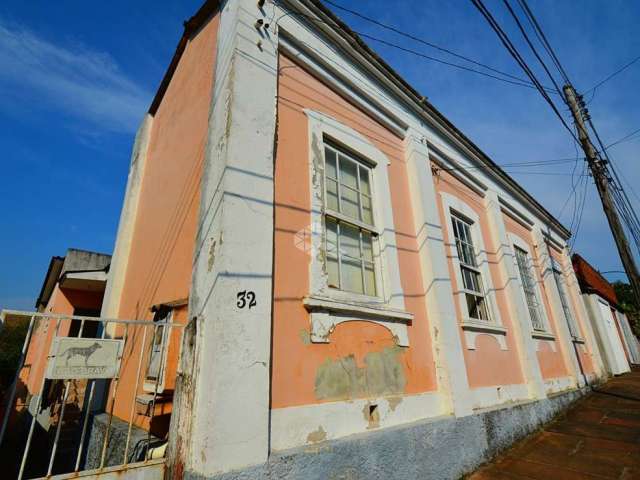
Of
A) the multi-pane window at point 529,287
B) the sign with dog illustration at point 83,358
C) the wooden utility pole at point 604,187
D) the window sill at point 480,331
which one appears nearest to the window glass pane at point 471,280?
the window sill at point 480,331

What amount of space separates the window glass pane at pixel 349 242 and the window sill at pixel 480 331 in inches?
90.3

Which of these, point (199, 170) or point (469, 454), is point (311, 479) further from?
point (199, 170)

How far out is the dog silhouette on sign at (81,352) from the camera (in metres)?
2.30

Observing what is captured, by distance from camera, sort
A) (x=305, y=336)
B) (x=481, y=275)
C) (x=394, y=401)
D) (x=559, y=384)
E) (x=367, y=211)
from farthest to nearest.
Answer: (x=559, y=384) < (x=481, y=275) < (x=367, y=211) < (x=394, y=401) < (x=305, y=336)

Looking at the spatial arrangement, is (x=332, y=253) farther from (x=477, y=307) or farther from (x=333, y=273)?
(x=477, y=307)

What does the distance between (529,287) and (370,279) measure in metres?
6.37

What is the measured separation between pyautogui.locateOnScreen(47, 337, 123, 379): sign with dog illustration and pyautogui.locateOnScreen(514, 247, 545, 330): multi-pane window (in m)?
8.34

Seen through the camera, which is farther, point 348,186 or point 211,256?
point 348,186

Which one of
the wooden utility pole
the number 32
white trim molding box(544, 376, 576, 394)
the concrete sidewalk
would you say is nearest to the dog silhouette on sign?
the number 32

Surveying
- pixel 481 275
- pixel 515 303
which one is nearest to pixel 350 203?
pixel 481 275

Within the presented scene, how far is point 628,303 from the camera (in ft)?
97.8

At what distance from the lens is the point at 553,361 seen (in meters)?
7.65

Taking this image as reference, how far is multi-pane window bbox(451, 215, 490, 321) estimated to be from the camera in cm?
591

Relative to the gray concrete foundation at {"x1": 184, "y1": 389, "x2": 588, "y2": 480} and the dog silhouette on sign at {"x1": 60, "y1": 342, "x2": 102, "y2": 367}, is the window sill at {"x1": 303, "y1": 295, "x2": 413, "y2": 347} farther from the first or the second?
the dog silhouette on sign at {"x1": 60, "y1": 342, "x2": 102, "y2": 367}
